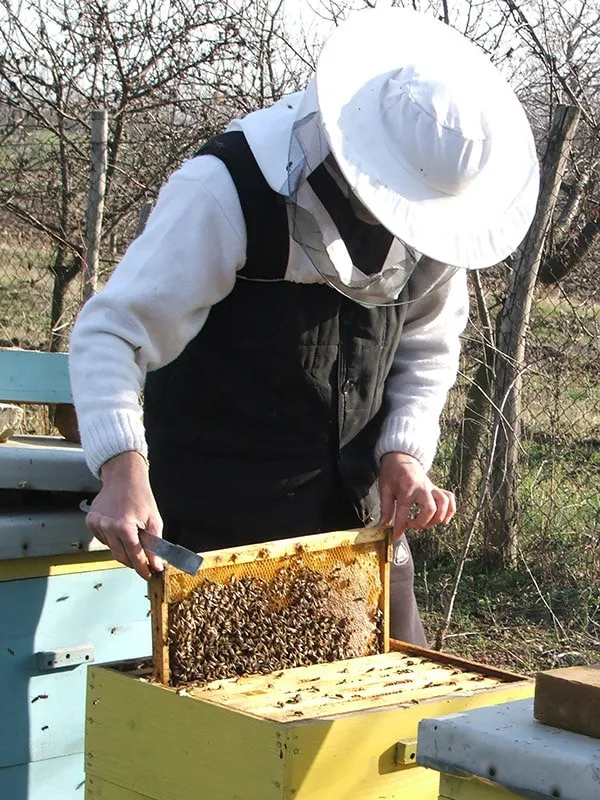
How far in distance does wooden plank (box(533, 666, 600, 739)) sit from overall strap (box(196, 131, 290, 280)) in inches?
38.9

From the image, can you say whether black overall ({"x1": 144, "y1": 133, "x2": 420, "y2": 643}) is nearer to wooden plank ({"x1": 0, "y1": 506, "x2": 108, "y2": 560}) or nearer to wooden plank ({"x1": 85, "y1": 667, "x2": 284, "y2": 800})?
wooden plank ({"x1": 0, "y1": 506, "x2": 108, "y2": 560})

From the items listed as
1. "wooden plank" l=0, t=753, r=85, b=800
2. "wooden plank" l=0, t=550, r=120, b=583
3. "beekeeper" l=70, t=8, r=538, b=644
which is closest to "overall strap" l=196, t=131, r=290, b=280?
"beekeeper" l=70, t=8, r=538, b=644

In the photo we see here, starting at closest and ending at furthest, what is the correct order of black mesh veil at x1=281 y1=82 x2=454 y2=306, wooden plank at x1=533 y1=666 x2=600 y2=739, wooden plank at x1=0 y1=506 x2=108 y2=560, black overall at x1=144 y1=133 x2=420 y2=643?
wooden plank at x1=533 y1=666 x2=600 y2=739 < black mesh veil at x1=281 y1=82 x2=454 y2=306 < black overall at x1=144 y1=133 x2=420 y2=643 < wooden plank at x1=0 y1=506 x2=108 y2=560

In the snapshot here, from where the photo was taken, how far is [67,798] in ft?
7.91

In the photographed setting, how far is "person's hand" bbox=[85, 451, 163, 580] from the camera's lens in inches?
69.1

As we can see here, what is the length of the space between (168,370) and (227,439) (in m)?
0.19

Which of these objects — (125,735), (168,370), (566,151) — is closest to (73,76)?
(566,151)

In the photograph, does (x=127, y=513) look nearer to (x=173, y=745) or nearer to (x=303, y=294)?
(x=173, y=745)

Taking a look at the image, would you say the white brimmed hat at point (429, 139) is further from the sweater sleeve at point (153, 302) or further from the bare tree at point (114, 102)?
the bare tree at point (114, 102)

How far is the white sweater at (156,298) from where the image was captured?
73.9 inches

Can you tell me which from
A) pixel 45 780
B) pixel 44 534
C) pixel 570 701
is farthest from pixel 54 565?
pixel 570 701

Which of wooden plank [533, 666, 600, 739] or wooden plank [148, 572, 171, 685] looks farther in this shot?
wooden plank [148, 572, 171, 685]

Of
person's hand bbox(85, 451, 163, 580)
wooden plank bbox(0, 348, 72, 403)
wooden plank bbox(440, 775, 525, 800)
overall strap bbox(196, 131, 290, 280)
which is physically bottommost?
wooden plank bbox(440, 775, 525, 800)

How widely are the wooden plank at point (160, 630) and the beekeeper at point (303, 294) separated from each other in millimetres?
63
